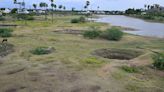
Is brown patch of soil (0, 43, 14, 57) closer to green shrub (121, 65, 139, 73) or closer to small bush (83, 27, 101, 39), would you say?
green shrub (121, 65, 139, 73)

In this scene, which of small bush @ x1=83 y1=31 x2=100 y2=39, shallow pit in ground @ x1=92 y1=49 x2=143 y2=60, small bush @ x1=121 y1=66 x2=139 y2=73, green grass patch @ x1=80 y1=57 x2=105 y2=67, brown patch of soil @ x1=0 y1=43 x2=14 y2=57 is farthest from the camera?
small bush @ x1=83 y1=31 x2=100 y2=39

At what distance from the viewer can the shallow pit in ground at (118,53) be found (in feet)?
78.8

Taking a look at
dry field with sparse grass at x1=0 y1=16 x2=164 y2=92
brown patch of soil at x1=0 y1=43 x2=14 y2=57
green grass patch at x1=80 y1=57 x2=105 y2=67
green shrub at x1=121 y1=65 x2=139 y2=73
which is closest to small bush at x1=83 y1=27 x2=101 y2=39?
brown patch of soil at x1=0 y1=43 x2=14 y2=57

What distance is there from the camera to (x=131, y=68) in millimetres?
18500

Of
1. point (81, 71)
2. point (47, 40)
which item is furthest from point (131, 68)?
point (47, 40)

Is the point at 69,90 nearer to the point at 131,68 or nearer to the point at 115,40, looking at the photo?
the point at 131,68

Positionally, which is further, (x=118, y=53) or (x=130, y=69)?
(x=118, y=53)

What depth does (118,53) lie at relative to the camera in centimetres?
2494

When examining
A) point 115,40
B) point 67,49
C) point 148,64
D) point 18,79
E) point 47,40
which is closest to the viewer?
point 18,79

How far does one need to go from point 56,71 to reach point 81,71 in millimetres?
1356

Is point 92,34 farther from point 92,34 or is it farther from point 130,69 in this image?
point 130,69

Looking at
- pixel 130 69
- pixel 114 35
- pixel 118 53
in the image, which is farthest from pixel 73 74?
pixel 114 35

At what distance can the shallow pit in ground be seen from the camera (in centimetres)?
2403

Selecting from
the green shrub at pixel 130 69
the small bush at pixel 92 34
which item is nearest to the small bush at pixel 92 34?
the small bush at pixel 92 34
